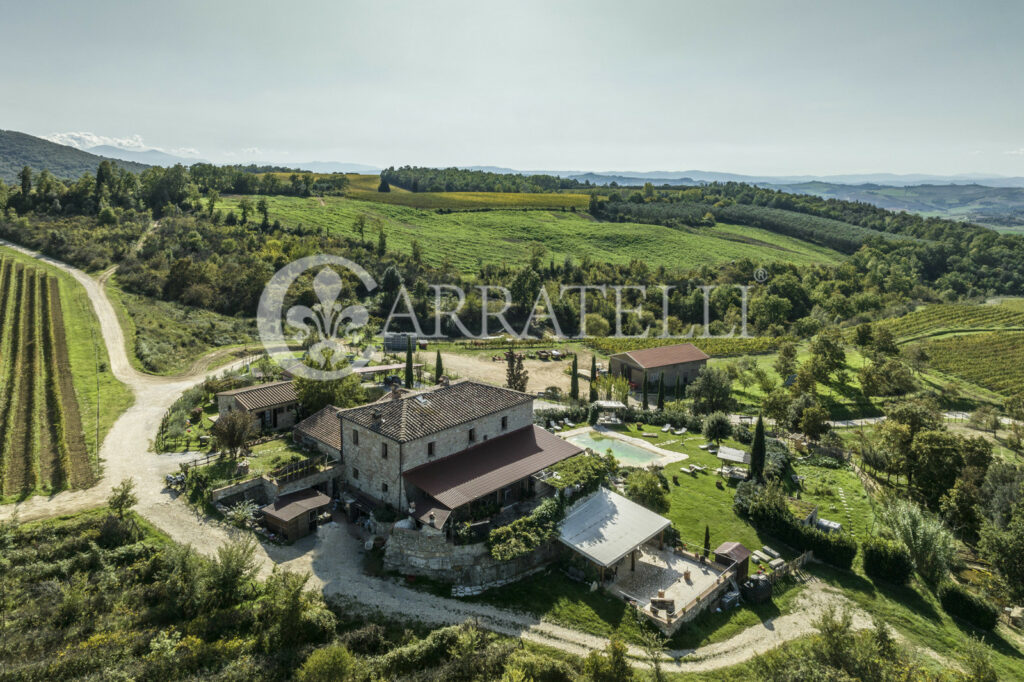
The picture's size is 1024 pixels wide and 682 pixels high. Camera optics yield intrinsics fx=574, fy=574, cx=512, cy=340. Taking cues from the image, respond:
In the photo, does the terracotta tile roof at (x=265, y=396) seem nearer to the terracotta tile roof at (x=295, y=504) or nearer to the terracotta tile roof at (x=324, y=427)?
the terracotta tile roof at (x=324, y=427)

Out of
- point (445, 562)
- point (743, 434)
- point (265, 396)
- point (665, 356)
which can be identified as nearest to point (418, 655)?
point (445, 562)

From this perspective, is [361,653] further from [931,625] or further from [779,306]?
[779,306]

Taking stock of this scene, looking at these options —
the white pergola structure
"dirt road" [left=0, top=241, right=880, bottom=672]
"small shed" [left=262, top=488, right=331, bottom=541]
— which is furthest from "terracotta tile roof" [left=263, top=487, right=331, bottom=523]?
the white pergola structure

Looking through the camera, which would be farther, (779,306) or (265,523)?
(779,306)

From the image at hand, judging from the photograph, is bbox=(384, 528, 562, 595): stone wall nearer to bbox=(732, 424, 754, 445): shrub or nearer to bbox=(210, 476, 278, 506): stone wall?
bbox=(210, 476, 278, 506): stone wall

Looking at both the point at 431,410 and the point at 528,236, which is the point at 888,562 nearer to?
the point at 431,410

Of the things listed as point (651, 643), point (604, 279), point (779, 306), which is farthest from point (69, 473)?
Result: point (779, 306)
